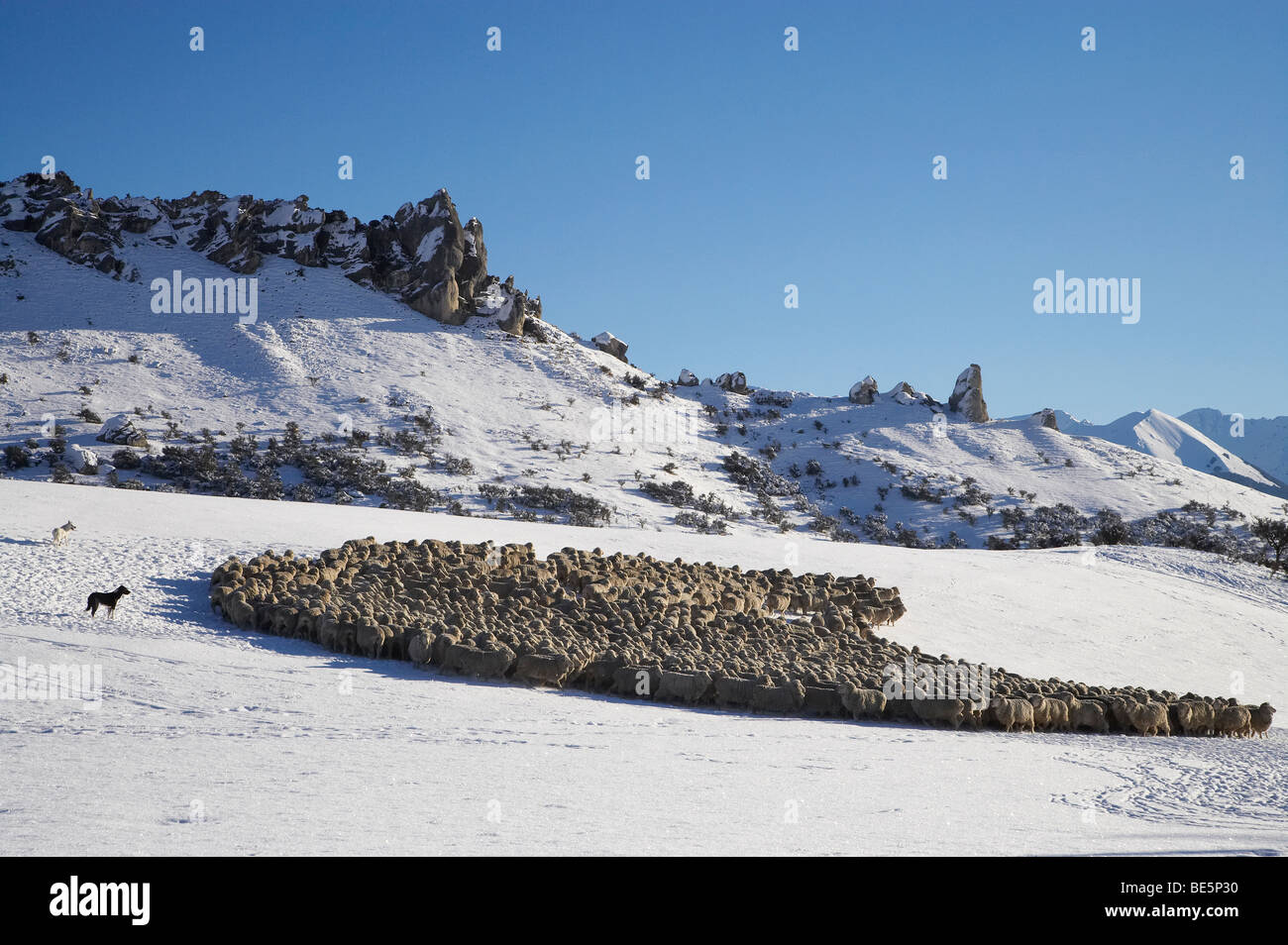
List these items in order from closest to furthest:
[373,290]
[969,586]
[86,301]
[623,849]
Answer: [623,849], [969,586], [86,301], [373,290]

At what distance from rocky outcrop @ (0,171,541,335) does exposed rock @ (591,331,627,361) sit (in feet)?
13.3

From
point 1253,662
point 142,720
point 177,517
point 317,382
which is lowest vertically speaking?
point 1253,662

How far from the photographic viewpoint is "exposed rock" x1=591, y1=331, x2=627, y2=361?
54.7 metres

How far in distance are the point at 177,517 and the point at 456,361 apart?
2816 centimetres

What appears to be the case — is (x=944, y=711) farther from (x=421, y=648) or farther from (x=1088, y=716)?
(x=421, y=648)

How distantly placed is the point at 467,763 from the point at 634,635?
5.62 metres

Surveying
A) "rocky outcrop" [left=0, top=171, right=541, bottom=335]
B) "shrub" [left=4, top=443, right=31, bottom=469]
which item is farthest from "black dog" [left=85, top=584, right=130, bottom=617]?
"rocky outcrop" [left=0, top=171, right=541, bottom=335]

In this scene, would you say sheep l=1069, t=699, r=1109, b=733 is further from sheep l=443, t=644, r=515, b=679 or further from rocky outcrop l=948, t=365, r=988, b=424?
rocky outcrop l=948, t=365, r=988, b=424

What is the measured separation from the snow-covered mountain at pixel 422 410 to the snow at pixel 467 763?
55.8ft

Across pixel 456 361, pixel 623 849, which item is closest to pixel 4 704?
pixel 623 849

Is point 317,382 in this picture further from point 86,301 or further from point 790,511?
A: point 790,511

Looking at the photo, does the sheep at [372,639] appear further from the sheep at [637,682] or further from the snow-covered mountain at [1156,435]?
the snow-covered mountain at [1156,435]

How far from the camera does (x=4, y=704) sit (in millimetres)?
7773
